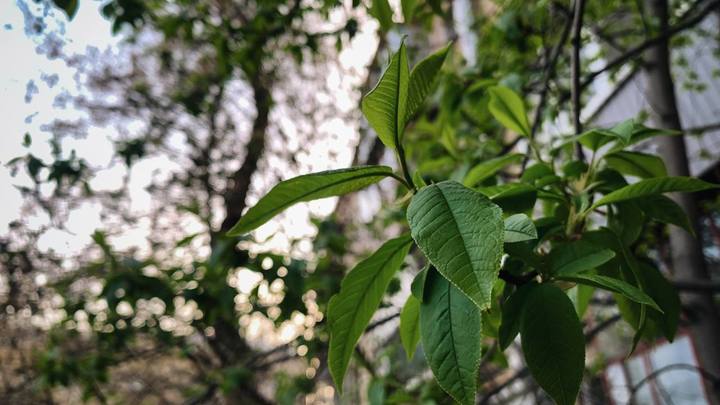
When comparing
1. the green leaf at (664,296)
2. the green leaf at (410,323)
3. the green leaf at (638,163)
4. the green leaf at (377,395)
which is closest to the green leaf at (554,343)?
the green leaf at (410,323)

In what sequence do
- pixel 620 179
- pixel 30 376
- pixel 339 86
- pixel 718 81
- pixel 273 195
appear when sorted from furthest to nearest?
pixel 339 86 < pixel 30 376 < pixel 718 81 < pixel 620 179 < pixel 273 195

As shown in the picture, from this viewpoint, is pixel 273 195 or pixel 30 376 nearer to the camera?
pixel 273 195

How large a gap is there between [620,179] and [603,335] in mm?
4128

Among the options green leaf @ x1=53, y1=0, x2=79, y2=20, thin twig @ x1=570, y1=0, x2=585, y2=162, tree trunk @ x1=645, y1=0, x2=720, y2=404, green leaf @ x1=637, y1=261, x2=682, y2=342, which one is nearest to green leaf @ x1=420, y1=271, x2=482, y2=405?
green leaf @ x1=637, y1=261, x2=682, y2=342

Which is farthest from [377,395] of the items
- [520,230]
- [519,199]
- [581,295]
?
[520,230]

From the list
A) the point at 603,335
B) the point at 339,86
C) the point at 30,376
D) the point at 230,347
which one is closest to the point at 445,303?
the point at 230,347

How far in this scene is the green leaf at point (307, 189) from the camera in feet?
2.33

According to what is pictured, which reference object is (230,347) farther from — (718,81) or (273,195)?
(718,81)

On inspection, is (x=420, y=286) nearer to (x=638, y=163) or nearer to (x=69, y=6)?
(x=638, y=163)

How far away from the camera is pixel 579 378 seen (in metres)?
0.63

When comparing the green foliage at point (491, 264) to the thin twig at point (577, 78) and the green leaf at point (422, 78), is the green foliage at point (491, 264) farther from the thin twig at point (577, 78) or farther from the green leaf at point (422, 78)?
the thin twig at point (577, 78)

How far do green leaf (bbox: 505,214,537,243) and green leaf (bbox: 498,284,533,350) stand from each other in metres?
0.09

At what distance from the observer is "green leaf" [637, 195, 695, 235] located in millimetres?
953

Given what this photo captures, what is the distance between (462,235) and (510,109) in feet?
2.27
